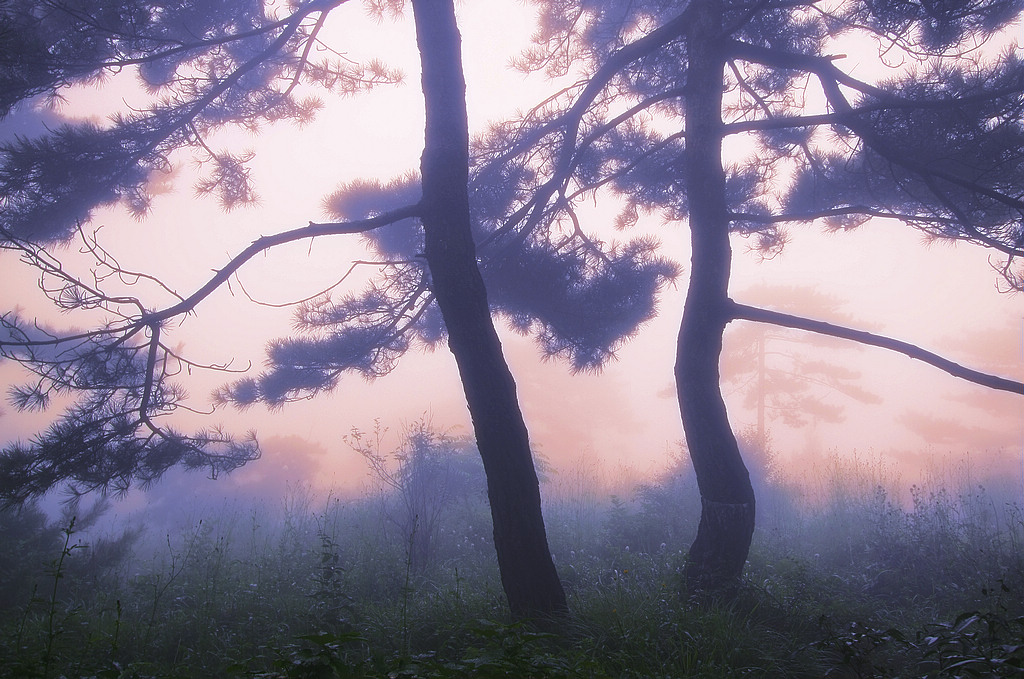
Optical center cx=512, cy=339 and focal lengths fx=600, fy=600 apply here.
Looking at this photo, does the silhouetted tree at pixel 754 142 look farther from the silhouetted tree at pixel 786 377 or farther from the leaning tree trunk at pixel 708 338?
the silhouetted tree at pixel 786 377

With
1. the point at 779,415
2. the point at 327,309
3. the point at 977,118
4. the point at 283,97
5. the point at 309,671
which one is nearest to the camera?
the point at 309,671

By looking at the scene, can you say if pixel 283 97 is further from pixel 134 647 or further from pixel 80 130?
pixel 134 647

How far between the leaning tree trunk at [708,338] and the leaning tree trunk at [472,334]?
1.46 meters

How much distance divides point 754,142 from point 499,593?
5.74 meters

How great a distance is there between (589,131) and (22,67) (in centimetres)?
458

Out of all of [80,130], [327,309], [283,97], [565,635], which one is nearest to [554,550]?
[327,309]

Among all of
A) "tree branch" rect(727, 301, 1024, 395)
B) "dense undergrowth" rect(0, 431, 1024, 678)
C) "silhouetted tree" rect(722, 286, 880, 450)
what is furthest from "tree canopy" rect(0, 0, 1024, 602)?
"silhouetted tree" rect(722, 286, 880, 450)

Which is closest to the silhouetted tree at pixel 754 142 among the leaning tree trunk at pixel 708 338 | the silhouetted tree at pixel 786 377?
the leaning tree trunk at pixel 708 338

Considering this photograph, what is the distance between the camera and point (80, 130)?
14.4ft

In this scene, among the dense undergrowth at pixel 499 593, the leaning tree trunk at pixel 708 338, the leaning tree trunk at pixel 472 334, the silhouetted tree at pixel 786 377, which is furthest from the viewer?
the silhouetted tree at pixel 786 377

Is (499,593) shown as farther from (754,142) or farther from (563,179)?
(754,142)

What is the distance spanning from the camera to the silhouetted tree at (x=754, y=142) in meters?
4.44

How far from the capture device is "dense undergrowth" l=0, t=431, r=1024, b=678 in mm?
2680

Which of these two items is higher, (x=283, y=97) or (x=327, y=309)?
(x=283, y=97)
